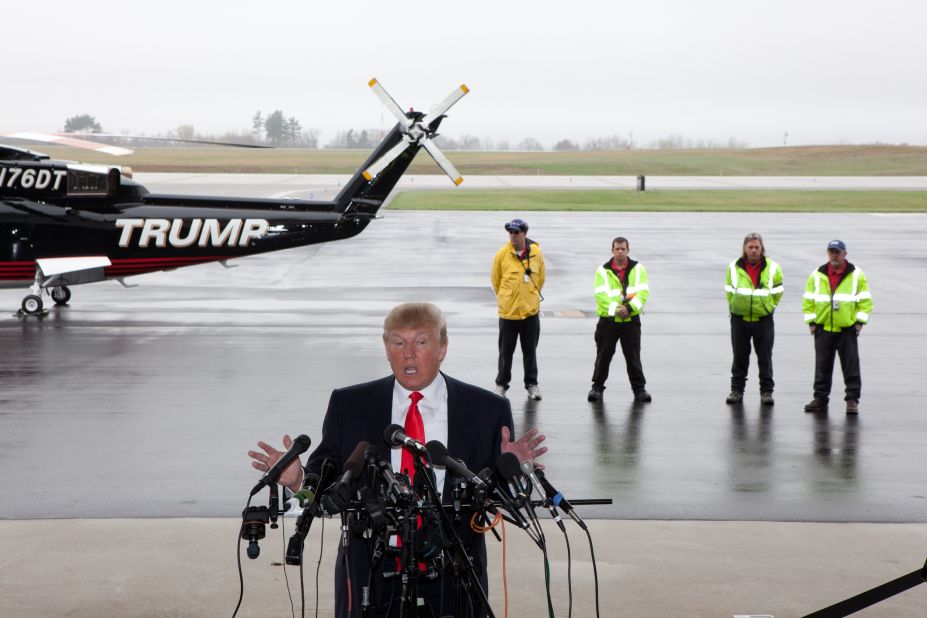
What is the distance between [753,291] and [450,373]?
4.03 metres

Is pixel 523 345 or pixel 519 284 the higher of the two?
pixel 519 284

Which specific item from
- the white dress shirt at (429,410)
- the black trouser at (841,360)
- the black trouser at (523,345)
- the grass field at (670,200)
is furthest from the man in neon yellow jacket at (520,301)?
the grass field at (670,200)

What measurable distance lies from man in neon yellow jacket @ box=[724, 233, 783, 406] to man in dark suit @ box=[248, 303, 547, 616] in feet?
26.9

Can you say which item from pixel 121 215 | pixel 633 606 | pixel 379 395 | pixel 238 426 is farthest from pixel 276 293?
pixel 379 395

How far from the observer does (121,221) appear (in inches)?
747

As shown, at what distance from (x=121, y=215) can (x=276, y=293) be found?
153 inches

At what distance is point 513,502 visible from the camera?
12.0 feet

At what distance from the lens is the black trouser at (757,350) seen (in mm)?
12281

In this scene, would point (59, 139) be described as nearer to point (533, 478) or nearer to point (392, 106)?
point (392, 106)

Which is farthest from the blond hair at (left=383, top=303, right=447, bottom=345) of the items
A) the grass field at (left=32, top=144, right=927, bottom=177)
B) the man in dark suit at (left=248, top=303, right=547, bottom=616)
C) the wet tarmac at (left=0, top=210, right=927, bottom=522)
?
the grass field at (left=32, top=144, right=927, bottom=177)

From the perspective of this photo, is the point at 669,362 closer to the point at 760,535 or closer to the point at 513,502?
the point at 760,535

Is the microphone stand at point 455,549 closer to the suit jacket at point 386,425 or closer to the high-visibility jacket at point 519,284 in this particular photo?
the suit jacket at point 386,425

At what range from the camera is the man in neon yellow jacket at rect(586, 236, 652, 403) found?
12398 mm

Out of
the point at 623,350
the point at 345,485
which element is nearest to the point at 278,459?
the point at 345,485
